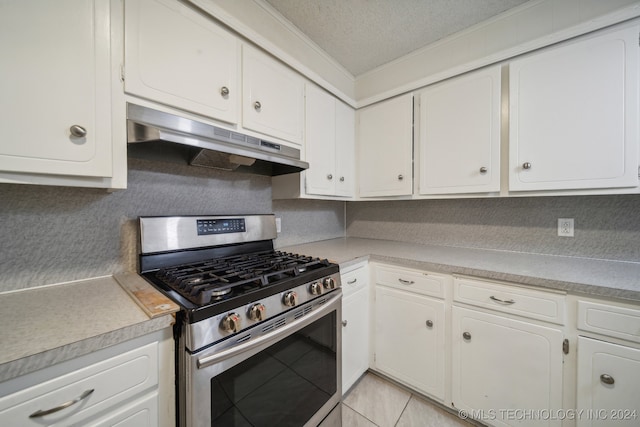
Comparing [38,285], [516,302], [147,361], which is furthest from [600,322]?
[38,285]

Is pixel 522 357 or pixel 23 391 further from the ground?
pixel 23 391

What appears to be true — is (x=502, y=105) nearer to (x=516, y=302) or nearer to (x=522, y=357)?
(x=516, y=302)

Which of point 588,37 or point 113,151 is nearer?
point 113,151

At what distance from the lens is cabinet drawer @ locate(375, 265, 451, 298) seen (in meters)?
1.36

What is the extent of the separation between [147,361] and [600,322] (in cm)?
169

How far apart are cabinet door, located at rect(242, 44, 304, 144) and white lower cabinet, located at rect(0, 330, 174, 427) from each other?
3.45ft

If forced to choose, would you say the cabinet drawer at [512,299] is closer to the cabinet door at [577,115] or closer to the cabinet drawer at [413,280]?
the cabinet drawer at [413,280]

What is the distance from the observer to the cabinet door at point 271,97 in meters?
1.23

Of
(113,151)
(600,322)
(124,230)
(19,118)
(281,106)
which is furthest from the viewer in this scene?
(281,106)

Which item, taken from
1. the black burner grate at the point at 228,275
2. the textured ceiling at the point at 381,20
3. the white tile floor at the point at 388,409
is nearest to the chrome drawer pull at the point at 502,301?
the white tile floor at the point at 388,409

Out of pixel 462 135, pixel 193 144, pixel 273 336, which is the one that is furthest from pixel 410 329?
pixel 193 144

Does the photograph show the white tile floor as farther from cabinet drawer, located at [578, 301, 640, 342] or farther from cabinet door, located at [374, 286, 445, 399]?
cabinet drawer, located at [578, 301, 640, 342]

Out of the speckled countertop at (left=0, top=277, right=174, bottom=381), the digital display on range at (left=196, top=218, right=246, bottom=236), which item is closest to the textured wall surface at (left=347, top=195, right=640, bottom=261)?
the digital display on range at (left=196, top=218, right=246, bottom=236)

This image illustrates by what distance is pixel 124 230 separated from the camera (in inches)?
43.2
